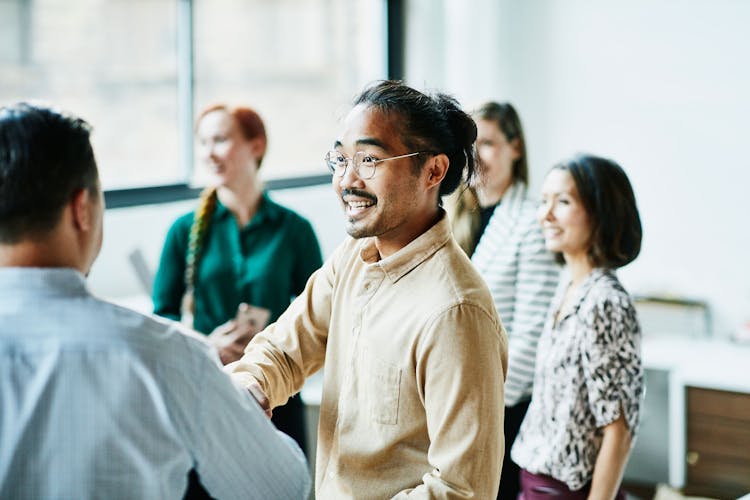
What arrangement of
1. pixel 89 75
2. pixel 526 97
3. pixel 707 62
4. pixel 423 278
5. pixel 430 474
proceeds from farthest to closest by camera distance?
pixel 526 97, pixel 707 62, pixel 89 75, pixel 423 278, pixel 430 474

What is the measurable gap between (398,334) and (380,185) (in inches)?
9.7

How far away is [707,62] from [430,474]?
3591mm

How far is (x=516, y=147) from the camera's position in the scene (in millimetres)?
2904

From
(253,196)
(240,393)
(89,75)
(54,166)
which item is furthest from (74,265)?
(89,75)

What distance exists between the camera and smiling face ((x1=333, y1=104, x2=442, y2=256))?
1.56m

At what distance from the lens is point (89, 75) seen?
376 cm

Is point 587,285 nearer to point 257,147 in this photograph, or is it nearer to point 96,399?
point 257,147

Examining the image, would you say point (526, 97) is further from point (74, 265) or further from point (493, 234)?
point (74, 265)

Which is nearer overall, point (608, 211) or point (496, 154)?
point (608, 211)

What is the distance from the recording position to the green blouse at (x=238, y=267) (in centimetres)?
268

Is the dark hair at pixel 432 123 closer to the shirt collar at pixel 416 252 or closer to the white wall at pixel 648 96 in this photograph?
the shirt collar at pixel 416 252

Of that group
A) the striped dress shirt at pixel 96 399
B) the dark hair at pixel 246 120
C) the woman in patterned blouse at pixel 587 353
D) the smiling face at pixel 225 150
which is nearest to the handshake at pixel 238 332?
the smiling face at pixel 225 150

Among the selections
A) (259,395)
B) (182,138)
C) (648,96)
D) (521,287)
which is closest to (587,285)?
(521,287)

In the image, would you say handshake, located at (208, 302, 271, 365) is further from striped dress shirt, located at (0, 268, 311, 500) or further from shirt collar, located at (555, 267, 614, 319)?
striped dress shirt, located at (0, 268, 311, 500)
